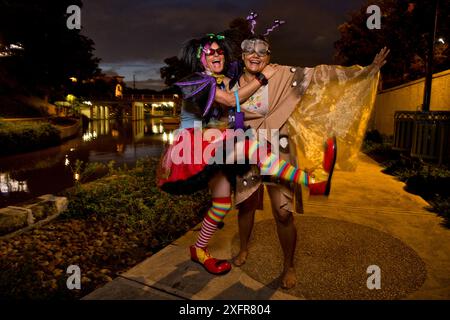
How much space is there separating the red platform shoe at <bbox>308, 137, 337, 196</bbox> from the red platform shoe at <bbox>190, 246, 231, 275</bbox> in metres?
1.00

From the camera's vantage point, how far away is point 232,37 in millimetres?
2840

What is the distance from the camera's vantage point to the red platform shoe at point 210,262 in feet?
9.33

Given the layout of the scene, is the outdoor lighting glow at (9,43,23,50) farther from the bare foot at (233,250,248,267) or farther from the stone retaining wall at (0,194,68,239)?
the bare foot at (233,250,248,267)

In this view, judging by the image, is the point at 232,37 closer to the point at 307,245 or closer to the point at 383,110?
the point at 307,245

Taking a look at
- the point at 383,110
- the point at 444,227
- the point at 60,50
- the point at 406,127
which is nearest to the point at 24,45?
the point at 60,50

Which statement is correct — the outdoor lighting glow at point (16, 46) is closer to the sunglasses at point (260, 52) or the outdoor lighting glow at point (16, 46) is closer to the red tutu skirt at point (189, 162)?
the red tutu skirt at point (189, 162)

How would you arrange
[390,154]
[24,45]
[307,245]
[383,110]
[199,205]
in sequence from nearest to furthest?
[307,245], [199,205], [390,154], [383,110], [24,45]

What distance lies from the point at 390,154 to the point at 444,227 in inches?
241

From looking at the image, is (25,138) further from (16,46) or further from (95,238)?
(16,46)

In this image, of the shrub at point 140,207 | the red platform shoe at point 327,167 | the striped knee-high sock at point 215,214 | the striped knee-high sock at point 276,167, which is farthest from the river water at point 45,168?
the red platform shoe at point 327,167

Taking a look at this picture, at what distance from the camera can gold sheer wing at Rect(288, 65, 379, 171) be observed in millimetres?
2715

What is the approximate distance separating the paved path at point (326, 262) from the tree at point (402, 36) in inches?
328

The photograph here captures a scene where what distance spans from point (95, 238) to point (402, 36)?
43.9ft

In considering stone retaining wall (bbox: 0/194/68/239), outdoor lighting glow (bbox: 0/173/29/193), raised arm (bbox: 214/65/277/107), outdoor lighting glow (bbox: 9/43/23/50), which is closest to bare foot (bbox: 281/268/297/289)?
raised arm (bbox: 214/65/277/107)
